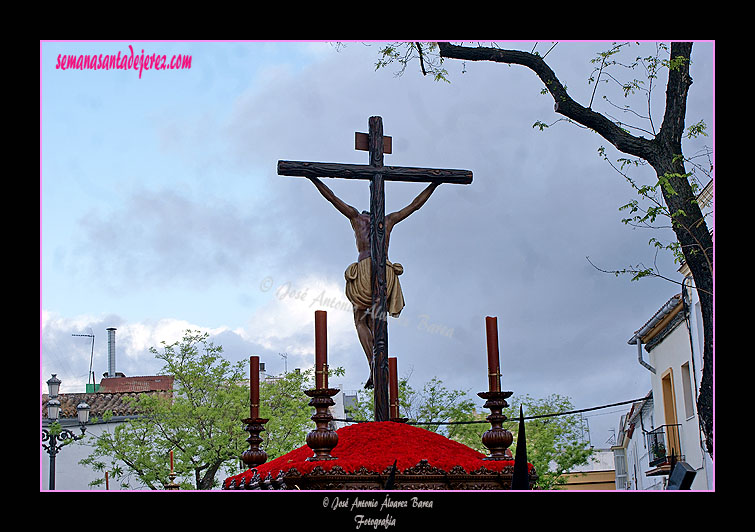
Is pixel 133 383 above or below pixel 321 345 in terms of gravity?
above

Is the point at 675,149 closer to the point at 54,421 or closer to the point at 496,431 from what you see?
the point at 496,431

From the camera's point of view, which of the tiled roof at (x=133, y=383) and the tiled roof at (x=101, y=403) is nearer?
the tiled roof at (x=101, y=403)

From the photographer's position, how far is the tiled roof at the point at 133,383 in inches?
1375

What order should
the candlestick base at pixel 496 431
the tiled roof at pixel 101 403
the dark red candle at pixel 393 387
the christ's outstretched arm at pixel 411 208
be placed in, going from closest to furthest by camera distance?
the candlestick base at pixel 496 431
the christ's outstretched arm at pixel 411 208
the dark red candle at pixel 393 387
the tiled roof at pixel 101 403

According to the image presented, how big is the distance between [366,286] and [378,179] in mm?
895

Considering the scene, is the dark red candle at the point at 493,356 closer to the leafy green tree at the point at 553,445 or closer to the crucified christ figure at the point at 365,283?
the crucified christ figure at the point at 365,283

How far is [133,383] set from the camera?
35906 mm

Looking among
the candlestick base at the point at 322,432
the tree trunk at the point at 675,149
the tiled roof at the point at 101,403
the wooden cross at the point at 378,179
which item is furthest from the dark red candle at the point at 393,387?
the tiled roof at the point at 101,403

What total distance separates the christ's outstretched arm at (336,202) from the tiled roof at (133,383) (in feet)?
94.7
